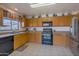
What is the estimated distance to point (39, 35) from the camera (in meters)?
6.08

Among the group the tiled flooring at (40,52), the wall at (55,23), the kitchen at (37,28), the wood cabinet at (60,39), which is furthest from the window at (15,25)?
the wood cabinet at (60,39)

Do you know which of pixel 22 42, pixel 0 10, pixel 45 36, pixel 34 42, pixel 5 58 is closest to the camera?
pixel 5 58

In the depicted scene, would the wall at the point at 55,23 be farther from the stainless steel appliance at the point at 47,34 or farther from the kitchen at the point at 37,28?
the stainless steel appliance at the point at 47,34

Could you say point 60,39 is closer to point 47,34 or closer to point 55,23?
point 47,34

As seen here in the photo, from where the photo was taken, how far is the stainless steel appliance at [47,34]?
233 inches

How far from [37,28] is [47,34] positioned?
65cm

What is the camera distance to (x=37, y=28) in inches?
252

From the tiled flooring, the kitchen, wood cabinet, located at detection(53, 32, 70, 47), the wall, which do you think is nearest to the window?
the kitchen

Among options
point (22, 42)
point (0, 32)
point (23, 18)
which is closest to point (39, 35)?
point (22, 42)

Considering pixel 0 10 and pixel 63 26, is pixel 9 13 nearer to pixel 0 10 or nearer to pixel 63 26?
pixel 0 10

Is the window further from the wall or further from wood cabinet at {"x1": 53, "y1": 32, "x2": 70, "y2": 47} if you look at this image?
wood cabinet at {"x1": 53, "y1": 32, "x2": 70, "y2": 47}

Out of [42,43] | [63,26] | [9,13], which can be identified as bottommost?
[42,43]

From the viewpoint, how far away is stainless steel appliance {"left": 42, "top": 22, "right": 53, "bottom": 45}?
5.91 m

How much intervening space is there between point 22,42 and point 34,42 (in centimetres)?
65
